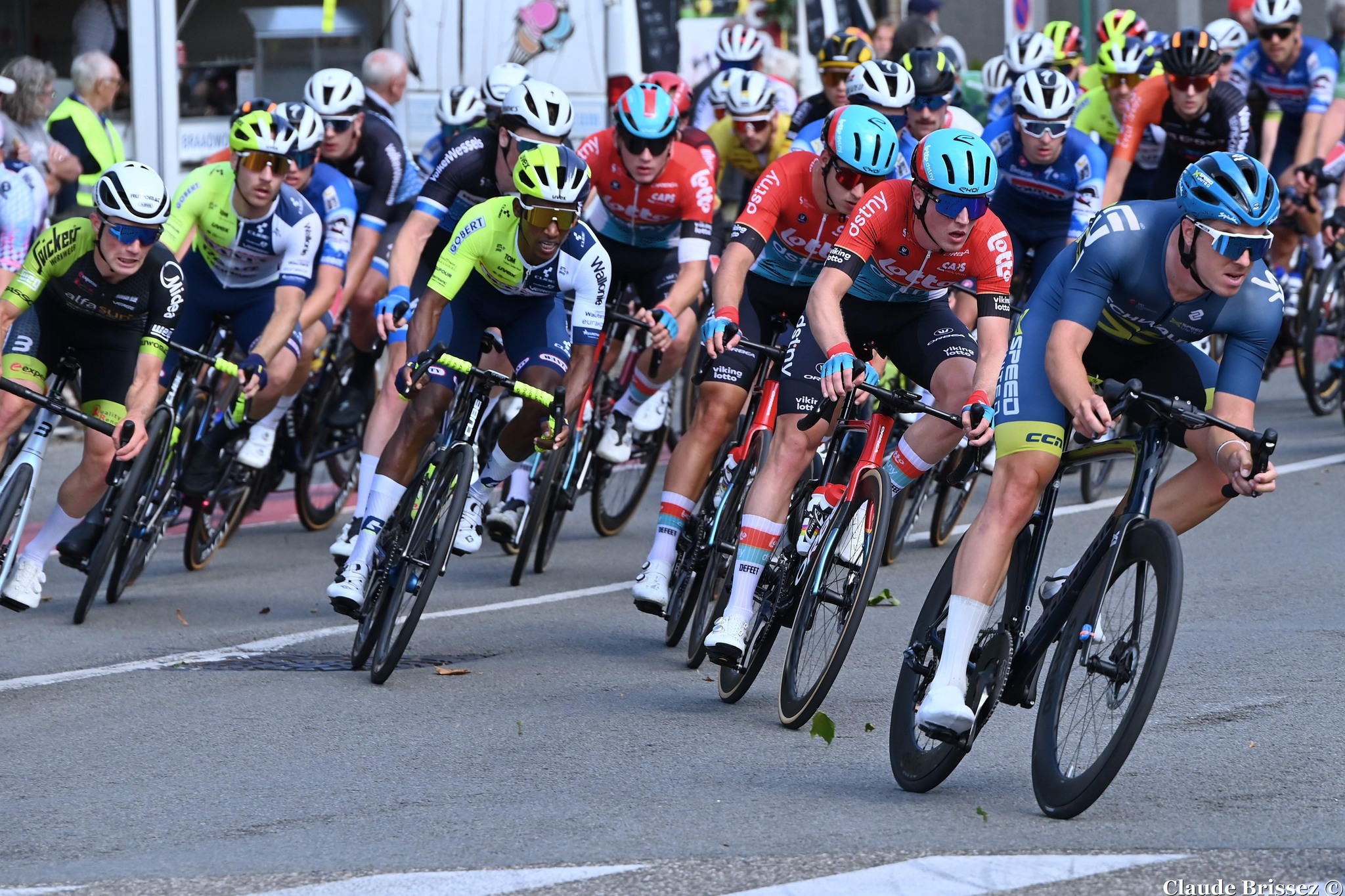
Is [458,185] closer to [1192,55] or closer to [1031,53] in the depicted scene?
[1192,55]

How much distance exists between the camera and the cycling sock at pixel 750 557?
6.58m

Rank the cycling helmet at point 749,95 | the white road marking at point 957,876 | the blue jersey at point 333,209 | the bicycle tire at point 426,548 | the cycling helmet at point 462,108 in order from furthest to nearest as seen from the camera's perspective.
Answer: the cycling helmet at point 462,108 < the cycling helmet at point 749,95 < the blue jersey at point 333,209 < the bicycle tire at point 426,548 < the white road marking at point 957,876

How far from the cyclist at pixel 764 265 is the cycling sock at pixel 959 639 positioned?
2.16 metres

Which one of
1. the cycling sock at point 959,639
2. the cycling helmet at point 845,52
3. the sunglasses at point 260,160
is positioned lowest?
the cycling sock at point 959,639

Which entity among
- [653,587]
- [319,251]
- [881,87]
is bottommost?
[653,587]

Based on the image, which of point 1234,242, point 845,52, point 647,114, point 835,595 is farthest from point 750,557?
point 845,52

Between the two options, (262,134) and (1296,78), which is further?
(1296,78)

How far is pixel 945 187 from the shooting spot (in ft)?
20.7

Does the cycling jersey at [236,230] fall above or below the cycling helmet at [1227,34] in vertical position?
below

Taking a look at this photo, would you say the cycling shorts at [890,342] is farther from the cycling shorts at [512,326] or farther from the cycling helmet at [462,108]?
the cycling helmet at [462,108]

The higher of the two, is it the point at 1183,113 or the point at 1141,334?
the point at 1183,113

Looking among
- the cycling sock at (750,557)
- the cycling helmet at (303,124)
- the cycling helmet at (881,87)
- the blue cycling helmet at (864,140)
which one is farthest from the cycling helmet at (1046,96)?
the cycling sock at (750,557)

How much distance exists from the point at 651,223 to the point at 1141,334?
4.30 m

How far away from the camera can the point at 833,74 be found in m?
11.5
